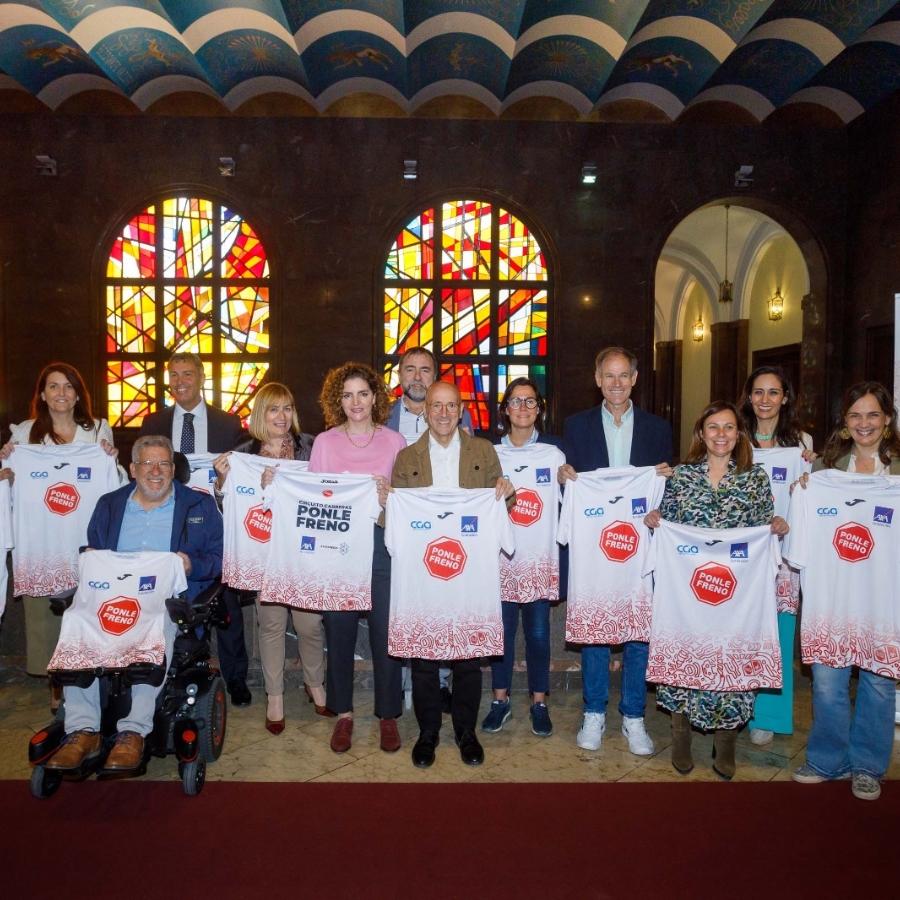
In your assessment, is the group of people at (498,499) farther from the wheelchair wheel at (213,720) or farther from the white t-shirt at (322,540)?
the wheelchair wheel at (213,720)

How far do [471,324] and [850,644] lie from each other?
22.0 ft

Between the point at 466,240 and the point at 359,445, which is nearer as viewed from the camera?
the point at 359,445

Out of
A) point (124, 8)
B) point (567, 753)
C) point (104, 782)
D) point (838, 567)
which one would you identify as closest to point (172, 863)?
point (104, 782)

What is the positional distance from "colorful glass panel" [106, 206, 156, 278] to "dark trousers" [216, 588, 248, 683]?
6200 mm

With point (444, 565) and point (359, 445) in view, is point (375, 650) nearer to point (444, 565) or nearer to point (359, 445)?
point (444, 565)

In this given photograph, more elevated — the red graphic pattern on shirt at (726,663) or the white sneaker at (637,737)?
the red graphic pattern on shirt at (726,663)

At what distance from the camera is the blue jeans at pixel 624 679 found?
12.1 ft

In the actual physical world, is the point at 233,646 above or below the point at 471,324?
below

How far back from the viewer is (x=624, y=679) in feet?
→ 12.3

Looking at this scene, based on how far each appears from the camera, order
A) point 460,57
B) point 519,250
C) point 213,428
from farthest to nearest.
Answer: point 519,250 < point 460,57 < point 213,428

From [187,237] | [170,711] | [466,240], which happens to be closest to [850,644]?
[170,711]

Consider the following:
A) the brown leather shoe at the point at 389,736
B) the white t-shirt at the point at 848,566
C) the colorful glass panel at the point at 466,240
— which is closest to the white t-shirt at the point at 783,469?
the white t-shirt at the point at 848,566

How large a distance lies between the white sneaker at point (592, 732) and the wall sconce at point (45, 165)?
871 cm

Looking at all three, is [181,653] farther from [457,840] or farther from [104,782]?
[457,840]
